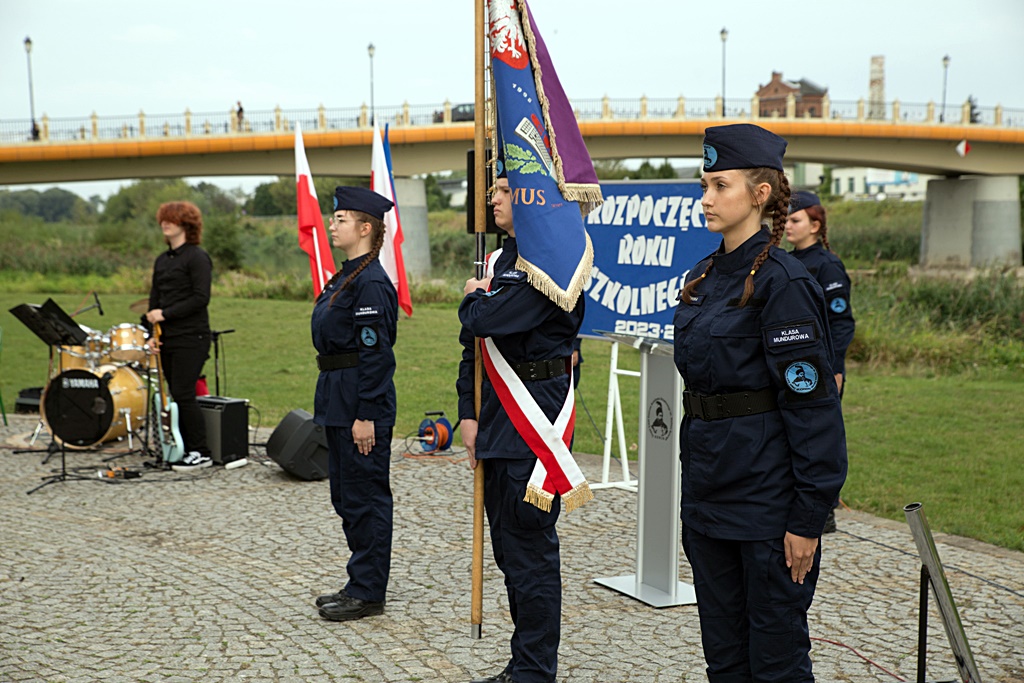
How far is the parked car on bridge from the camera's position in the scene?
35188 millimetres

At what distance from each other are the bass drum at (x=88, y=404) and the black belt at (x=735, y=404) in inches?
302

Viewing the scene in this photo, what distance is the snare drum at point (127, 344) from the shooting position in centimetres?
983

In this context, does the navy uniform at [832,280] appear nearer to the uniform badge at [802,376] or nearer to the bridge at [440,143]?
the uniform badge at [802,376]

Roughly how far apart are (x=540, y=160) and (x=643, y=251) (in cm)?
192

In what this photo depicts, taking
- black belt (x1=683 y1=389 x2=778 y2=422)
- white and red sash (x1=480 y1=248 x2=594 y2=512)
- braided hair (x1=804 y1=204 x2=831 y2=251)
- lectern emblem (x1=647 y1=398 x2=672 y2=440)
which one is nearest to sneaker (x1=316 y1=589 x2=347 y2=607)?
white and red sash (x1=480 y1=248 x2=594 y2=512)

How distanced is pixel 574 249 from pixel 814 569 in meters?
1.61

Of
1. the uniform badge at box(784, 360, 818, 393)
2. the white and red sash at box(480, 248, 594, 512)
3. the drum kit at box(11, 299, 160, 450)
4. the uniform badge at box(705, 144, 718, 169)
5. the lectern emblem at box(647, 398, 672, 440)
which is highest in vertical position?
the uniform badge at box(705, 144, 718, 169)

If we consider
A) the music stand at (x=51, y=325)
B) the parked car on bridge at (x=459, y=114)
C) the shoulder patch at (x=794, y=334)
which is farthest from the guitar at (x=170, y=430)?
the parked car on bridge at (x=459, y=114)

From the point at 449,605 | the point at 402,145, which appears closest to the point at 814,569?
the point at 449,605

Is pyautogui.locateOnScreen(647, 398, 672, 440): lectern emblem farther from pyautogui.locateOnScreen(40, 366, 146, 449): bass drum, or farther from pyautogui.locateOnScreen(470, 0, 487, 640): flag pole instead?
pyautogui.locateOnScreen(40, 366, 146, 449): bass drum

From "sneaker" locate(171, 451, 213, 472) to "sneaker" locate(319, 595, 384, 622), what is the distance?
433 cm

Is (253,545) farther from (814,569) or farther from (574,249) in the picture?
(814,569)

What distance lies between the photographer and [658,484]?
5641mm

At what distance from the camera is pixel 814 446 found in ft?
9.58
